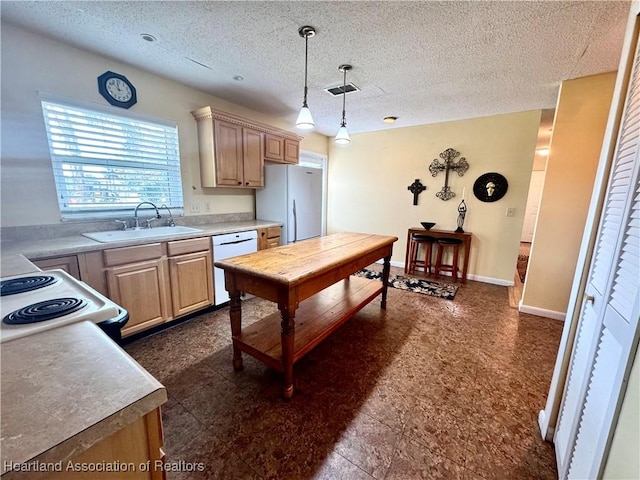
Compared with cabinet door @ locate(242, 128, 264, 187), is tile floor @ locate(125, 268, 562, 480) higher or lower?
lower

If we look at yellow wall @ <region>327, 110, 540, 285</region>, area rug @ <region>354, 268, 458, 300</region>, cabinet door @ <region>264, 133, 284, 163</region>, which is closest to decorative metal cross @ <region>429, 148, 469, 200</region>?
yellow wall @ <region>327, 110, 540, 285</region>

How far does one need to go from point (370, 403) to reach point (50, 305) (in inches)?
68.9

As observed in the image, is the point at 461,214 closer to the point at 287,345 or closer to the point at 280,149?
the point at 280,149

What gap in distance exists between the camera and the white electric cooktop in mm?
809

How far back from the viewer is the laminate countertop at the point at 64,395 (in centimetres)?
45

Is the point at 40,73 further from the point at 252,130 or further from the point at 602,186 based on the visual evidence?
the point at 602,186

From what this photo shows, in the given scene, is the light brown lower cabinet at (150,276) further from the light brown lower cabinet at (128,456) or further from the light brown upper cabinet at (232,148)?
the light brown lower cabinet at (128,456)

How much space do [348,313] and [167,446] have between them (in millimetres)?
1488

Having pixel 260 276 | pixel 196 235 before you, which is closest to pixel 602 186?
pixel 260 276

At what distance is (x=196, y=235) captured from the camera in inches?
102

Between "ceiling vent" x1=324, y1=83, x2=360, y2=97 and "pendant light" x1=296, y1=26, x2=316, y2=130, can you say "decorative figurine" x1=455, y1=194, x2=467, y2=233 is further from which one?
"pendant light" x1=296, y1=26, x2=316, y2=130

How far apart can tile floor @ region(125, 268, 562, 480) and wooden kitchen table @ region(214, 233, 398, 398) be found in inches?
10.0

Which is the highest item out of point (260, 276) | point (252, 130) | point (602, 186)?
point (252, 130)

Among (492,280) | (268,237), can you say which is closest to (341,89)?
(268,237)
